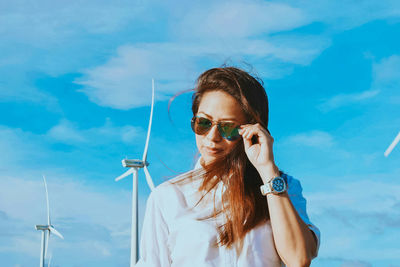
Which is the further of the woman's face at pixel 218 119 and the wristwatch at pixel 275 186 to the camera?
the woman's face at pixel 218 119

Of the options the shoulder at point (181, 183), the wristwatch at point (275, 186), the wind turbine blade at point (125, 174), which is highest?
the wind turbine blade at point (125, 174)

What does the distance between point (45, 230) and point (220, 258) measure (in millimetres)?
95447

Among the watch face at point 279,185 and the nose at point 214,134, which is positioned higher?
the nose at point 214,134

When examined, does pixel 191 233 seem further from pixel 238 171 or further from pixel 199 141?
pixel 199 141

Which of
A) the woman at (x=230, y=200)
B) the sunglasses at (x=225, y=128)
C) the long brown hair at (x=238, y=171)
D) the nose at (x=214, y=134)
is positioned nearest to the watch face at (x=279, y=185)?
the woman at (x=230, y=200)

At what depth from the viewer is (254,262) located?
4648 millimetres

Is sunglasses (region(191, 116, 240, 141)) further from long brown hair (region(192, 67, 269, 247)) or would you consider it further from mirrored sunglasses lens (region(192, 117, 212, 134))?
→ long brown hair (region(192, 67, 269, 247))

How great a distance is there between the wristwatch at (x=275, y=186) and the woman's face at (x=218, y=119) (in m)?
0.60

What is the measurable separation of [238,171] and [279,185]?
1.45 ft

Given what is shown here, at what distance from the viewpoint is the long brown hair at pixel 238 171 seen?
4758mm

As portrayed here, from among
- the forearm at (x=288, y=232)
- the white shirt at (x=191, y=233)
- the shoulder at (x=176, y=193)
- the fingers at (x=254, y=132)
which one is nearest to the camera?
the forearm at (x=288, y=232)

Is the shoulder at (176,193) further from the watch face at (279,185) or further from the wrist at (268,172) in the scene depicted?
the watch face at (279,185)

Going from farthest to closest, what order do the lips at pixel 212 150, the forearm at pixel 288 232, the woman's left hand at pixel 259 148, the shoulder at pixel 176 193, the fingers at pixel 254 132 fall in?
the lips at pixel 212 150 < the shoulder at pixel 176 193 < the fingers at pixel 254 132 < the woman's left hand at pixel 259 148 < the forearm at pixel 288 232

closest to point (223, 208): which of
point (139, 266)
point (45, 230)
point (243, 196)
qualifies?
point (243, 196)
